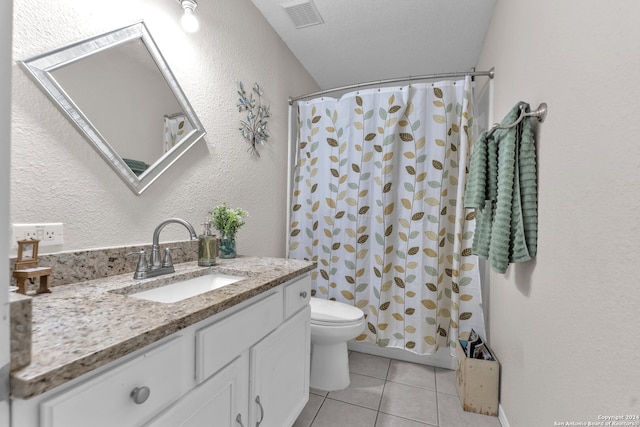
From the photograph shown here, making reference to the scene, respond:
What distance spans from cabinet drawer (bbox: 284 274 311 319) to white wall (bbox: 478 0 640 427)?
0.98 meters

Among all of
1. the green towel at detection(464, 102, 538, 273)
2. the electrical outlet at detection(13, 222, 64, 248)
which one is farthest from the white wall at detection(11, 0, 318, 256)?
the green towel at detection(464, 102, 538, 273)

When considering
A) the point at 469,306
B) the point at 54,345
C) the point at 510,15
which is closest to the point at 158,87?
the point at 54,345

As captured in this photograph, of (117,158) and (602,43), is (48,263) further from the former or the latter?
(602,43)

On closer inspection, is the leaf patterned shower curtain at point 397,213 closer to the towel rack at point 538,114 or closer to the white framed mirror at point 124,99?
the towel rack at point 538,114

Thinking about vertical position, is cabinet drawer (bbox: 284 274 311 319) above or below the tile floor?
above

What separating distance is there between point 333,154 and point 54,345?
1926mm

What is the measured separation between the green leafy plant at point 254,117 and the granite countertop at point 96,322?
1.11m

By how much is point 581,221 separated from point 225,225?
148 cm

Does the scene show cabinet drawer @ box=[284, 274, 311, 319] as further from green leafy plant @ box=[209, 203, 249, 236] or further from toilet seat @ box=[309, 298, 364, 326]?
green leafy plant @ box=[209, 203, 249, 236]

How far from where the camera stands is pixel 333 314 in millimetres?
1823

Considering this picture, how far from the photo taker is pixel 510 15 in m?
1.57

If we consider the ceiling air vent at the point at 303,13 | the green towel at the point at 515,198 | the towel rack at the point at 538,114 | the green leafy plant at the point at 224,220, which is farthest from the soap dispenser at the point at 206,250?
the ceiling air vent at the point at 303,13

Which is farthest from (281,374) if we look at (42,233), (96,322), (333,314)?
(42,233)

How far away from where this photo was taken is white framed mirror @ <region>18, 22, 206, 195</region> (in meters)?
1.00
